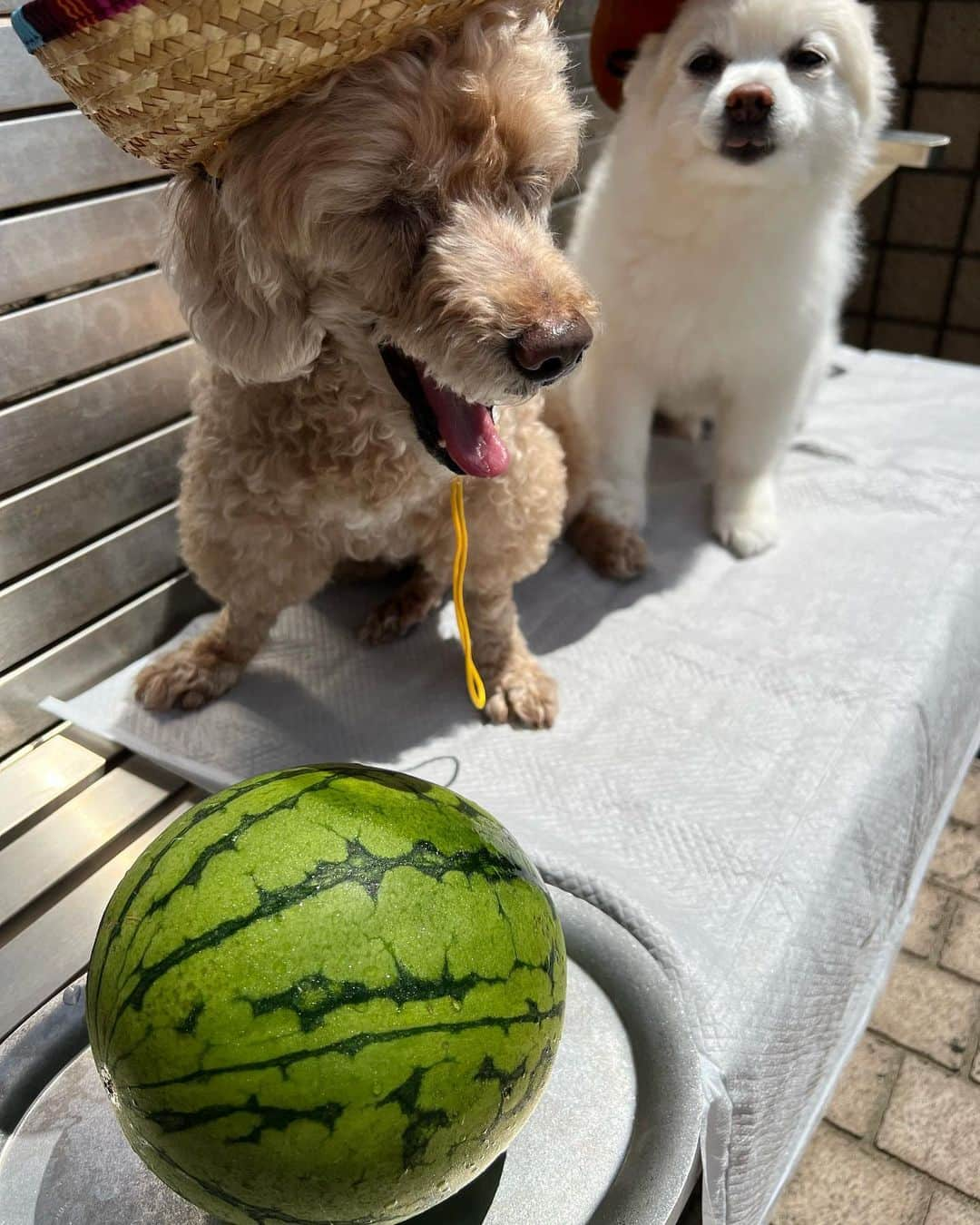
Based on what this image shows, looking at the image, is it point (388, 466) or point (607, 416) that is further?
point (607, 416)

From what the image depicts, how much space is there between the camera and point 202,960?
1.56ft

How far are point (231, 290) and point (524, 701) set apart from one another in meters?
0.58

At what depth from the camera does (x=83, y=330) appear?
1.05 m

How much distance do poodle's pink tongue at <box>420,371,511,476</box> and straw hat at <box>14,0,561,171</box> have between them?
290 mm

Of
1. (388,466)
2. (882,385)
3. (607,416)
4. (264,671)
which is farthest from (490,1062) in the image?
(882,385)

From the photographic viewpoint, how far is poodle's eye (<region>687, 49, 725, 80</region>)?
110cm

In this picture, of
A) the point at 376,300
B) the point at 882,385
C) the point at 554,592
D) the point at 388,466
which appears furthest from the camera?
the point at 882,385

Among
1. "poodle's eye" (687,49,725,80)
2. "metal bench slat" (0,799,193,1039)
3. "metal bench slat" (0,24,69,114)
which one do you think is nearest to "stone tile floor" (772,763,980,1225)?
"metal bench slat" (0,799,193,1039)

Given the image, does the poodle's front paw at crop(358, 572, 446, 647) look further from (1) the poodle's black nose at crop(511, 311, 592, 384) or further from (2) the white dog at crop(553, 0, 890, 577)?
(1) the poodle's black nose at crop(511, 311, 592, 384)

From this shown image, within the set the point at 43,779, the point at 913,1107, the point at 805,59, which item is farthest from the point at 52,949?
the point at 805,59

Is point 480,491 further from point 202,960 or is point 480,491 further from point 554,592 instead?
point 202,960

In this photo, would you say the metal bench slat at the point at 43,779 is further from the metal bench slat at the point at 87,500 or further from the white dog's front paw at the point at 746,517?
the white dog's front paw at the point at 746,517

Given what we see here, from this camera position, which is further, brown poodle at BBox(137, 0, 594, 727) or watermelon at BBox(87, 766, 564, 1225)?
brown poodle at BBox(137, 0, 594, 727)

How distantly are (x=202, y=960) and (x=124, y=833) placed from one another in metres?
0.60
